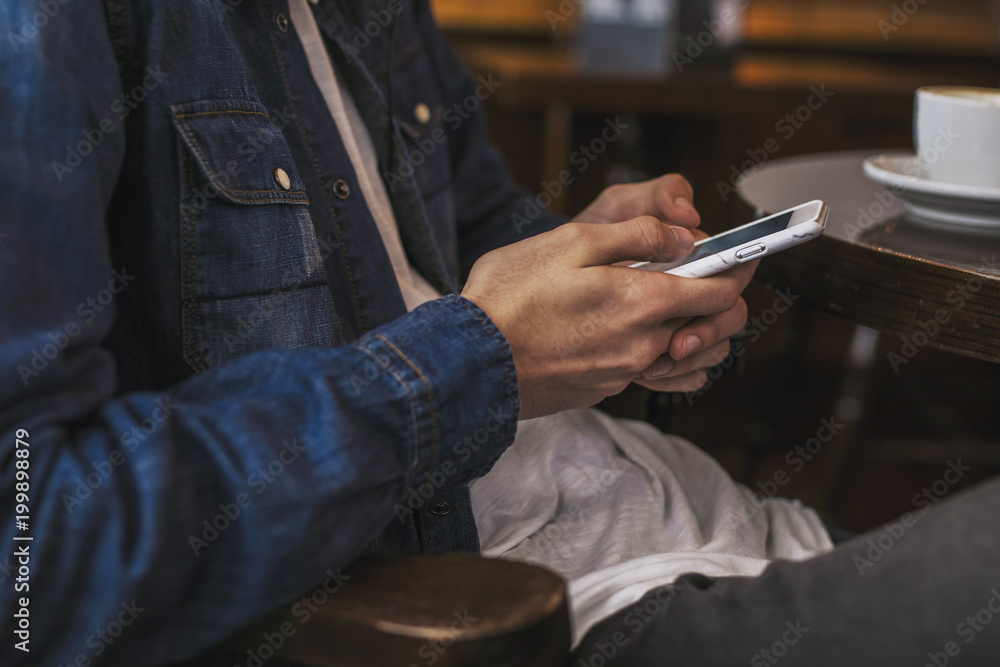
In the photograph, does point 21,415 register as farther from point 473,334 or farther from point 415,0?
point 415,0

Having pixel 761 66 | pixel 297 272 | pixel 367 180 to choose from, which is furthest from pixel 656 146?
pixel 297 272

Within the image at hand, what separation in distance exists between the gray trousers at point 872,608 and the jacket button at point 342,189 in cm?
40

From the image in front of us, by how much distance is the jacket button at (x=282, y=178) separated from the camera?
590mm

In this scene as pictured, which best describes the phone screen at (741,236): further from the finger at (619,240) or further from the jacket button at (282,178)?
the jacket button at (282,178)

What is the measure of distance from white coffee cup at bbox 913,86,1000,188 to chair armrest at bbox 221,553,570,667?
0.58 m

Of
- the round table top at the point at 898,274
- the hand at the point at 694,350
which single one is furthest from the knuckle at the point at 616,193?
the hand at the point at 694,350

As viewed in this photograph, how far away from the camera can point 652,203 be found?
2.56 feet

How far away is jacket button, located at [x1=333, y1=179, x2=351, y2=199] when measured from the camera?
0.68 m

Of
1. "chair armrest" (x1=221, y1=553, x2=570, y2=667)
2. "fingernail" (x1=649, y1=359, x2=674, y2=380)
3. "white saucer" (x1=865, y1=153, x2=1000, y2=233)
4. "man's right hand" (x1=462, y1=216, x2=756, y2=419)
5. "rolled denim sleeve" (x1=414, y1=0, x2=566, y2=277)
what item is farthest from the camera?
"rolled denim sleeve" (x1=414, y1=0, x2=566, y2=277)

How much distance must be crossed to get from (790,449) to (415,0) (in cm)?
153

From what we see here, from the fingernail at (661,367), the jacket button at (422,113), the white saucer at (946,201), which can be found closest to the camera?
the fingernail at (661,367)

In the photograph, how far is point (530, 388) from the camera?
1.78 feet

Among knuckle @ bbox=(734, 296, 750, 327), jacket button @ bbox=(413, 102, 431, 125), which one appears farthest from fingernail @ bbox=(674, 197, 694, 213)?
jacket button @ bbox=(413, 102, 431, 125)

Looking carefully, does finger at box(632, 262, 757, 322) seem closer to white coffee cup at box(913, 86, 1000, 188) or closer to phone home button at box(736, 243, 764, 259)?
phone home button at box(736, 243, 764, 259)
